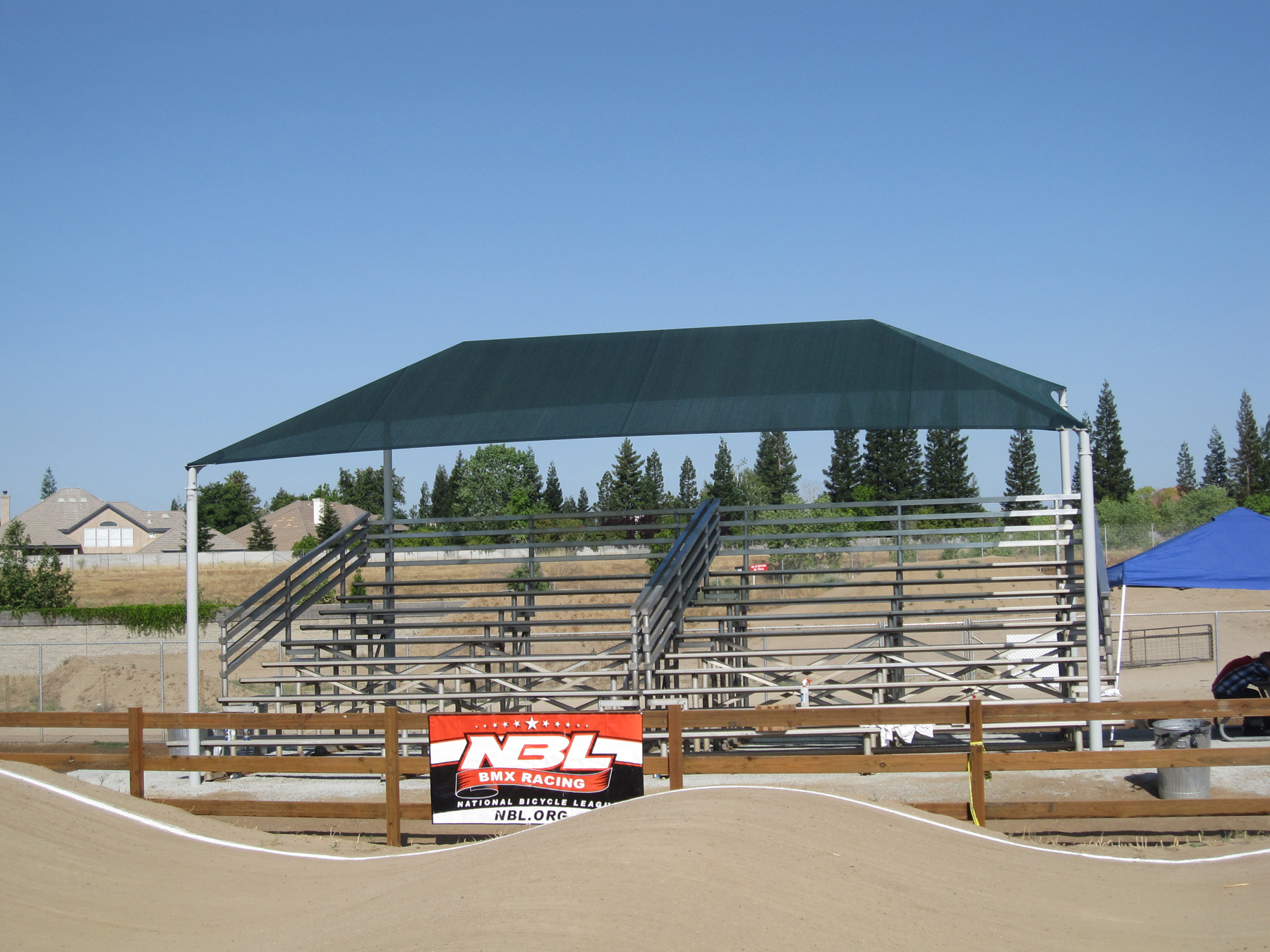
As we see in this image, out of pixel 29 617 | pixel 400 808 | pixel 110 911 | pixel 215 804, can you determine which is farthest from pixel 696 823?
pixel 29 617

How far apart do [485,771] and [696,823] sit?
2.34m

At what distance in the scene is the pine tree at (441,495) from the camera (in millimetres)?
94800

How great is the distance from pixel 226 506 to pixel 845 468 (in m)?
67.7

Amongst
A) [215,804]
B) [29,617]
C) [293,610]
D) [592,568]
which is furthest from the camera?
[592,568]

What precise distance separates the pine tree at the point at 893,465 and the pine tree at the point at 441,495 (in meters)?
36.4

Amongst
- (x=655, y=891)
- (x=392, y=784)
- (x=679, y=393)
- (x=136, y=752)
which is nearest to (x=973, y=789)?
(x=655, y=891)

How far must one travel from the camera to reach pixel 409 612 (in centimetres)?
1370

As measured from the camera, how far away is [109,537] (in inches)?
3802

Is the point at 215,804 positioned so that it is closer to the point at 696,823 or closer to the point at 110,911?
the point at 110,911

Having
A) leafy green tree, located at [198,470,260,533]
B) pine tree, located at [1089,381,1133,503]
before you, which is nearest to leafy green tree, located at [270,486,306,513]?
leafy green tree, located at [198,470,260,533]

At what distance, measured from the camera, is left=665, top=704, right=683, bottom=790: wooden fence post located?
835 centimetres

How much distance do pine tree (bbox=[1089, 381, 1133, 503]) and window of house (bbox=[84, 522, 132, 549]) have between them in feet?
277

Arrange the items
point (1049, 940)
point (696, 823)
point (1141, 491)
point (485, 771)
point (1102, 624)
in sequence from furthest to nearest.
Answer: point (1141, 491) < point (1102, 624) < point (485, 771) < point (696, 823) < point (1049, 940)

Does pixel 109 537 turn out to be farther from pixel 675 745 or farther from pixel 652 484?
pixel 675 745
